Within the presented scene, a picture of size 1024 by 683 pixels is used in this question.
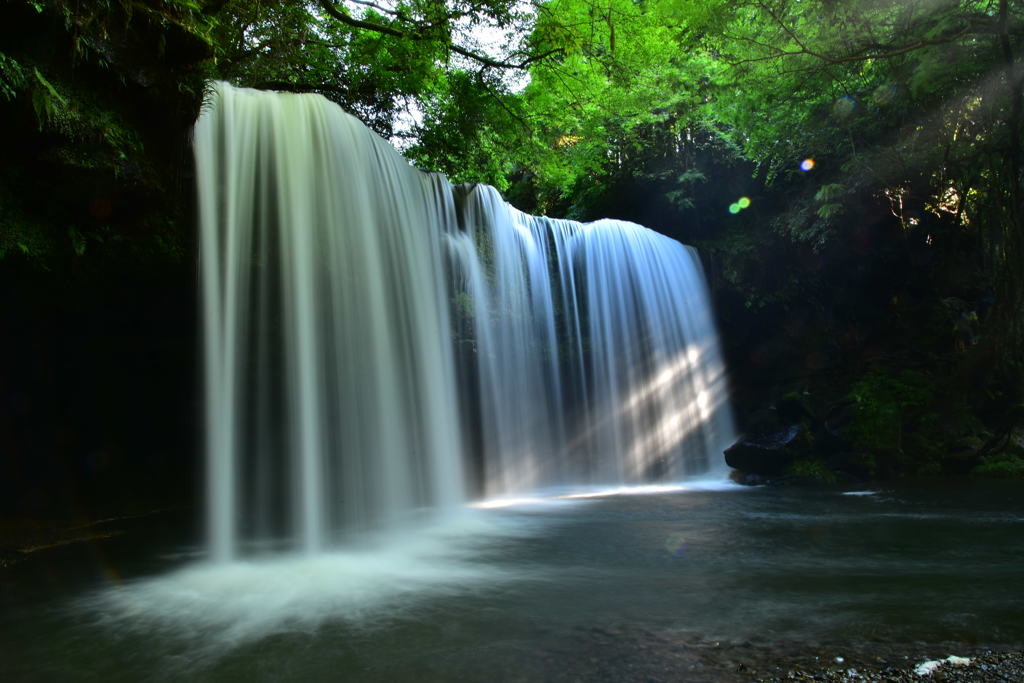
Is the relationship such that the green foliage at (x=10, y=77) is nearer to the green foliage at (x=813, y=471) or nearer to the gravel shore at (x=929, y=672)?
the gravel shore at (x=929, y=672)

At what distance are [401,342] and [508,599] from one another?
5.17 m

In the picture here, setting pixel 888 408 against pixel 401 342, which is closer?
pixel 401 342

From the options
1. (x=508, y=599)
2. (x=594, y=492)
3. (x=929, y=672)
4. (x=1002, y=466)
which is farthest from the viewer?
(x=594, y=492)

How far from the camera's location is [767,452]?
1225 centimetres

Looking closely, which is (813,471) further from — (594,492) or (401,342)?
(401,342)

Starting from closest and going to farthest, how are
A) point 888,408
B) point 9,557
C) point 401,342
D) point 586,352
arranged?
point 9,557
point 401,342
point 888,408
point 586,352

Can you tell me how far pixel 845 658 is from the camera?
116 inches

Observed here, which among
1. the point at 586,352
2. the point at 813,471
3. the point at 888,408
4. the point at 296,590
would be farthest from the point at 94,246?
the point at 888,408

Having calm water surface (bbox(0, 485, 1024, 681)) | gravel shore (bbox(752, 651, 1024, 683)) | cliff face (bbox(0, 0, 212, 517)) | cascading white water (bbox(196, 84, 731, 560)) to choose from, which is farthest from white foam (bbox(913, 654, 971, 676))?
cliff face (bbox(0, 0, 212, 517))

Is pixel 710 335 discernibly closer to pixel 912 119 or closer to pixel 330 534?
pixel 912 119

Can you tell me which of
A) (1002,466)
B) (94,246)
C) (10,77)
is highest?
(10,77)

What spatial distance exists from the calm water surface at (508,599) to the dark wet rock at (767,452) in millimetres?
4747

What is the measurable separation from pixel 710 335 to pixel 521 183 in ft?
27.4

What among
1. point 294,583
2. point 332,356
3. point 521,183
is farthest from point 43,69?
point 521,183
